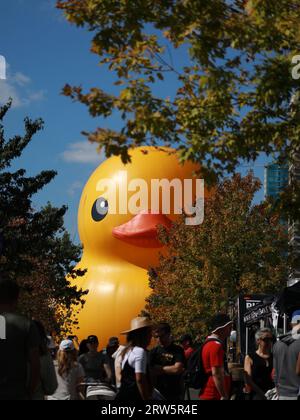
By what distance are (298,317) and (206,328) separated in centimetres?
2686

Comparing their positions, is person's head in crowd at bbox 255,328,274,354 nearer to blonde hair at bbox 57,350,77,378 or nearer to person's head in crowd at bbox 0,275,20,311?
blonde hair at bbox 57,350,77,378

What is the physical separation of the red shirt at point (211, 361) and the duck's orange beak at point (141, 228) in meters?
31.4

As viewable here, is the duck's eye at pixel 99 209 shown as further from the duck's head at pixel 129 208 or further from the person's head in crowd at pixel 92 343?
the person's head in crowd at pixel 92 343

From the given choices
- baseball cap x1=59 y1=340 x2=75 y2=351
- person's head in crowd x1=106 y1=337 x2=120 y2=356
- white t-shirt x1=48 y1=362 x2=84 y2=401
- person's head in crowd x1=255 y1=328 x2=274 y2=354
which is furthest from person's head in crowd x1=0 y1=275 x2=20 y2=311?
person's head in crowd x1=106 y1=337 x2=120 y2=356

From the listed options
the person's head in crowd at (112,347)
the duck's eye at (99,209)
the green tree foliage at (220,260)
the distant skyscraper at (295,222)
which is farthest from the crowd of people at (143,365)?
the duck's eye at (99,209)

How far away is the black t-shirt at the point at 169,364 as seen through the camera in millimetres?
10242

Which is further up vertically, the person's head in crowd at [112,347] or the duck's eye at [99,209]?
the duck's eye at [99,209]

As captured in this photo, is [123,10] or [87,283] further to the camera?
[87,283]

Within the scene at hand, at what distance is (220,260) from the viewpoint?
36188 mm

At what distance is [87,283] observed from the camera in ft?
141
